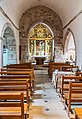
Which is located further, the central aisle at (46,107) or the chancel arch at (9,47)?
the chancel arch at (9,47)

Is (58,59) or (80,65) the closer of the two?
(80,65)

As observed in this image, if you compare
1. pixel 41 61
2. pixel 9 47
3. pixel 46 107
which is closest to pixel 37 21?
pixel 41 61

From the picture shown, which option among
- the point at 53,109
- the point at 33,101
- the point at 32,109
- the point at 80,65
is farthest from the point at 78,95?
the point at 80,65

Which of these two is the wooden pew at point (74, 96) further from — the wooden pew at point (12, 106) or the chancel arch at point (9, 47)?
the chancel arch at point (9, 47)

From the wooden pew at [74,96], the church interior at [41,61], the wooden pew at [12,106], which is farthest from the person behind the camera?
the church interior at [41,61]

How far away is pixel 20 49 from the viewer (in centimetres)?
1545

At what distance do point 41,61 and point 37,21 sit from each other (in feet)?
10.4

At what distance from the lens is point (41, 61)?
1695cm

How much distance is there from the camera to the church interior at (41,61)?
4102mm

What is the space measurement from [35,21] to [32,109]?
11334 mm

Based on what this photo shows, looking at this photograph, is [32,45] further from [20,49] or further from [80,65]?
[80,65]

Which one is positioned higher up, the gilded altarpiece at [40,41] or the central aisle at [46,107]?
the gilded altarpiece at [40,41]

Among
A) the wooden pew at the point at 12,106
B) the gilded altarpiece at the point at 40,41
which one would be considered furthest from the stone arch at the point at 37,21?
the wooden pew at the point at 12,106

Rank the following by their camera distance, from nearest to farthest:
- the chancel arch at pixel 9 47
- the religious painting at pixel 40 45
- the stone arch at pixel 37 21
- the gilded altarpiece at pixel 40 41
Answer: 1. the chancel arch at pixel 9 47
2. the stone arch at pixel 37 21
3. the gilded altarpiece at pixel 40 41
4. the religious painting at pixel 40 45
